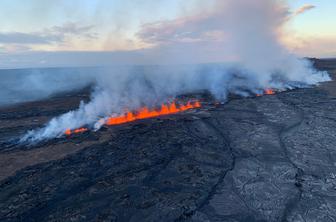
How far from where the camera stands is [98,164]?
37.4ft

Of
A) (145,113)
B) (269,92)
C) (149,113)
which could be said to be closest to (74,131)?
(145,113)

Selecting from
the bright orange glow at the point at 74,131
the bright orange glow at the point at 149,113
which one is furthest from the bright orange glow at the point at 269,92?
the bright orange glow at the point at 74,131

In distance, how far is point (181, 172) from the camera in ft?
34.1

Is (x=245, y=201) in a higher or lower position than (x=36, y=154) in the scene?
lower

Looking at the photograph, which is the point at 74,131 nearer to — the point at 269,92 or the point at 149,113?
the point at 149,113

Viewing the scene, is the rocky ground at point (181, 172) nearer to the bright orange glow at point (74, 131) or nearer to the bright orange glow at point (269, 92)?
the bright orange glow at point (74, 131)


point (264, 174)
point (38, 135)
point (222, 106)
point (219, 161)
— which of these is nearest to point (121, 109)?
point (38, 135)

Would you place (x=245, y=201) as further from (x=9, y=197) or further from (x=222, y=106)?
(x=222, y=106)

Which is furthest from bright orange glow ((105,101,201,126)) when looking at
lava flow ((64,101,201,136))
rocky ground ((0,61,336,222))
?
rocky ground ((0,61,336,222))

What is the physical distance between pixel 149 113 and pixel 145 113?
0.37m

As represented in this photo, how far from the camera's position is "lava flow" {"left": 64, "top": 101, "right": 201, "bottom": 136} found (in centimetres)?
1850

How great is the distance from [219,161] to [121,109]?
1313 centimetres

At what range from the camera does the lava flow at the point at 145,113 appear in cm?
1850

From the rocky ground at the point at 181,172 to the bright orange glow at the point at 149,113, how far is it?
1845 millimetres
